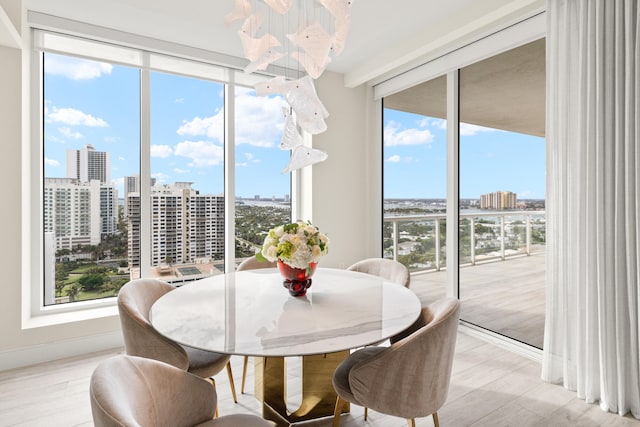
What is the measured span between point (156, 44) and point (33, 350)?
8.67 feet

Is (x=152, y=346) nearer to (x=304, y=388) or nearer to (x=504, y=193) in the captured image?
(x=304, y=388)

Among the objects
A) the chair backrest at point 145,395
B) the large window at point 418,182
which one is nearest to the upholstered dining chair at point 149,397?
the chair backrest at point 145,395

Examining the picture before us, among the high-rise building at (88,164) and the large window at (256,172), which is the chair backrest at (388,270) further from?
the high-rise building at (88,164)

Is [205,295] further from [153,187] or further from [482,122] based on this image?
[482,122]

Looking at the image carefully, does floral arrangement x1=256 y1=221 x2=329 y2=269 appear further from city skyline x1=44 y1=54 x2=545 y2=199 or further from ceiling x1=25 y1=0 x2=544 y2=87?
city skyline x1=44 y1=54 x2=545 y2=199

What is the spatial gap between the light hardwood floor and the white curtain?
0.17 m

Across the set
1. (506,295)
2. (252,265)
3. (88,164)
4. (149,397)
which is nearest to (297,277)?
(149,397)

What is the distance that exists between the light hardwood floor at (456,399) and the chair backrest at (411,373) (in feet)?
2.01

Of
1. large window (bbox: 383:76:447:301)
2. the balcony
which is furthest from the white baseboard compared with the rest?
the balcony

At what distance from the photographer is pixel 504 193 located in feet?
9.91

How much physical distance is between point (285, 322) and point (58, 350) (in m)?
2.36

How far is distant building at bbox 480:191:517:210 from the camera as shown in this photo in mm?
2965

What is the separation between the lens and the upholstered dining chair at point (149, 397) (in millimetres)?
919

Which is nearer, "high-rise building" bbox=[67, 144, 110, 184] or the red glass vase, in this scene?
the red glass vase
